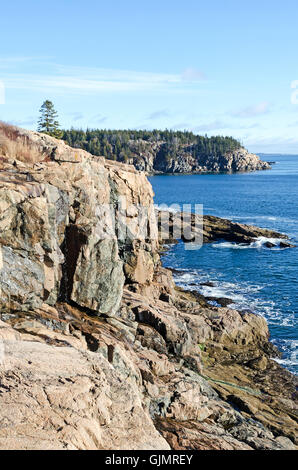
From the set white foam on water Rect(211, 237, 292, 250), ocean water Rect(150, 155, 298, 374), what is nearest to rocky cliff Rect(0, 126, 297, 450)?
ocean water Rect(150, 155, 298, 374)

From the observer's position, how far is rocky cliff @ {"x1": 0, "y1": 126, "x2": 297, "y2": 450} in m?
10.3

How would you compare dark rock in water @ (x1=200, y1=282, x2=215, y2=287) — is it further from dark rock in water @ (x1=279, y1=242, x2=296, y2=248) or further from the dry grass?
the dry grass

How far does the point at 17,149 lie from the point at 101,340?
15.9 meters

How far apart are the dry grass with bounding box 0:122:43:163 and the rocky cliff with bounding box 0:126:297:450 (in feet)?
0.30

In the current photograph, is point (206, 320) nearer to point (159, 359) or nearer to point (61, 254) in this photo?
point (159, 359)

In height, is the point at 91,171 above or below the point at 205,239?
above

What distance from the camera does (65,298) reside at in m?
22.4

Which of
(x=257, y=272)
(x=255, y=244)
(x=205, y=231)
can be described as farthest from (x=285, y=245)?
(x=257, y=272)

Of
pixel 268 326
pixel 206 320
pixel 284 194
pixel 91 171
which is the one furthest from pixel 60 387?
pixel 284 194

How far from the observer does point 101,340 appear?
18.1 meters

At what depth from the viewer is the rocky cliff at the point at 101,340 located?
1031 centimetres

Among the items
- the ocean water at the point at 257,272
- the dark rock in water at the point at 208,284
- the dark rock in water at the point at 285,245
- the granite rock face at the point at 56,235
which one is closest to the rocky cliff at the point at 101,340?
the granite rock face at the point at 56,235

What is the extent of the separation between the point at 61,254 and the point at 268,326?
2360 cm
